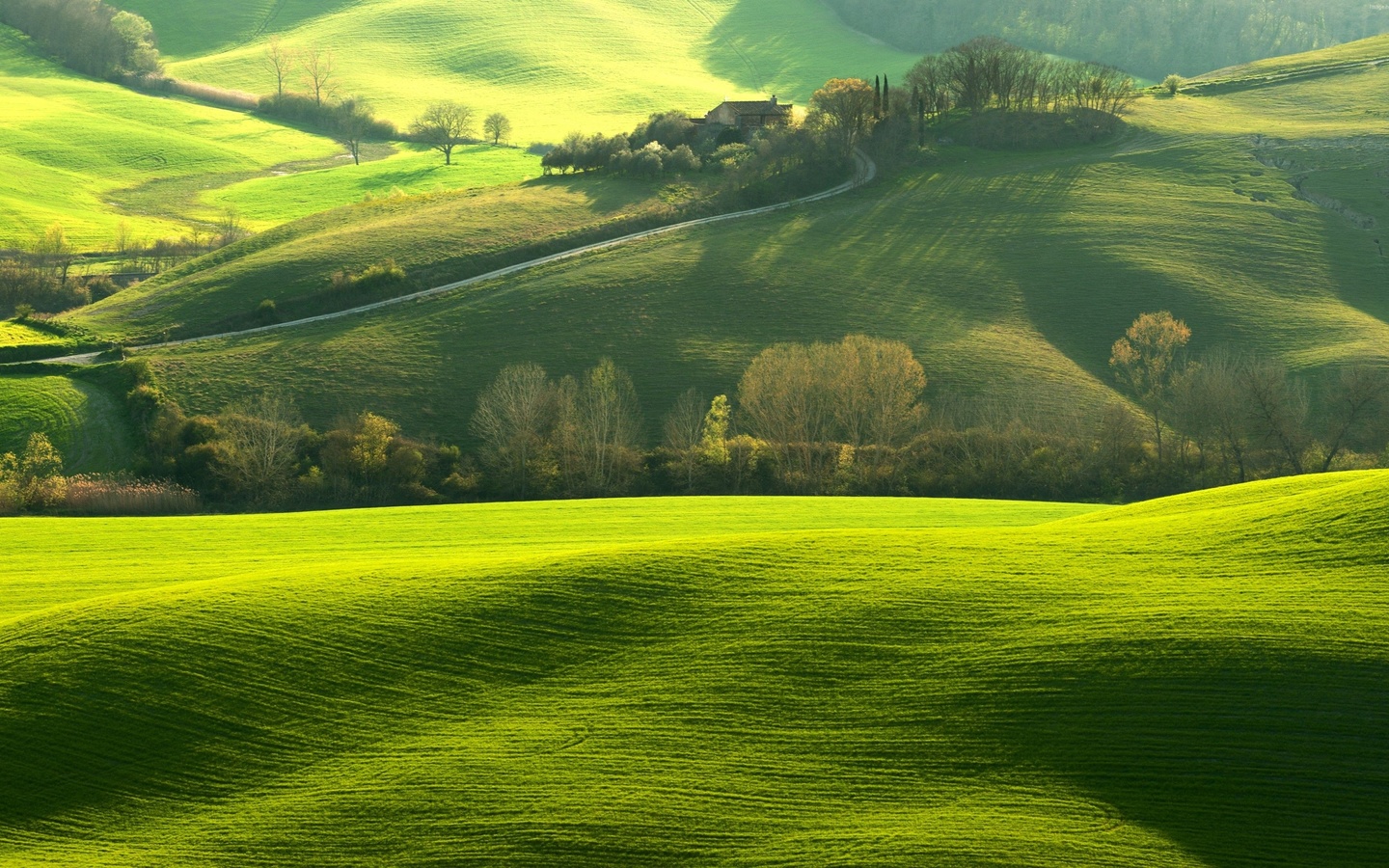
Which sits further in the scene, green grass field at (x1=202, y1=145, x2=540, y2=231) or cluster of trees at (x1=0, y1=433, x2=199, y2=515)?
green grass field at (x1=202, y1=145, x2=540, y2=231)

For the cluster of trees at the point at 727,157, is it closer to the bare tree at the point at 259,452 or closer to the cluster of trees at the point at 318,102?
the cluster of trees at the point at 318,102

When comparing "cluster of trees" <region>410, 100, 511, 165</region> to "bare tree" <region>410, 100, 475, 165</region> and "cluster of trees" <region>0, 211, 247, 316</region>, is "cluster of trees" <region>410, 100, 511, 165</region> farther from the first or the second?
"cluster of trees" <region>0, 211, 247, 316</region>

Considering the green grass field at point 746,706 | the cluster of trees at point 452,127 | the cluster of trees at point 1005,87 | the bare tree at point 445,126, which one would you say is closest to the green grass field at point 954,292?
the cluster of trees at point 1005,87

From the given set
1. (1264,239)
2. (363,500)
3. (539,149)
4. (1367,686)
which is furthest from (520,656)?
(539,149)

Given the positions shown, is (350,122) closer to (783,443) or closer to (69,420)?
(69,420)

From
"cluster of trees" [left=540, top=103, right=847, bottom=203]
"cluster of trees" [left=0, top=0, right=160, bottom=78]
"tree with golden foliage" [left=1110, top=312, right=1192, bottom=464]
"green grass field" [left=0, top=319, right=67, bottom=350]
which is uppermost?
"cluster of trees" [left=0, top=0, right=160, bottom=78]

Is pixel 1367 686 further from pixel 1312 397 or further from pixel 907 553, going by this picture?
pixel 1312 397

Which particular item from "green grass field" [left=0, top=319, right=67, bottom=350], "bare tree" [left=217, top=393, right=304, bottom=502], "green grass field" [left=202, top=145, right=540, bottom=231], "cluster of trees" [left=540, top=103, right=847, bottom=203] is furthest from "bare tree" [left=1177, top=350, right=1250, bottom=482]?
"green grass field" [left=202, top=145, right=540, bottom=231]
